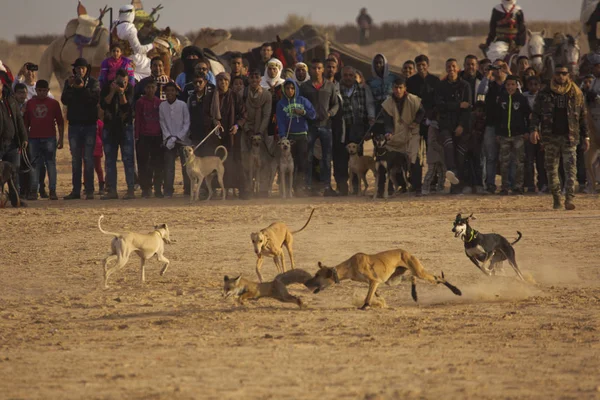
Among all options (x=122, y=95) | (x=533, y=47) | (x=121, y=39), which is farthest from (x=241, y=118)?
(x=533, y=47)

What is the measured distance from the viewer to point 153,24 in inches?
928

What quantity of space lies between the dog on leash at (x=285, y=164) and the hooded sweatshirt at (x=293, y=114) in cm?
20

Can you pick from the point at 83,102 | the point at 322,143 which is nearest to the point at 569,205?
the point at 322,143

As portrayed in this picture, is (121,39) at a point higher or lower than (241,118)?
higher

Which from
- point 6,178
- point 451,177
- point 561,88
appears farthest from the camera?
point 6,178

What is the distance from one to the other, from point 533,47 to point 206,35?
8400mm

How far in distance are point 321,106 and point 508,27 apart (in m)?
7.60

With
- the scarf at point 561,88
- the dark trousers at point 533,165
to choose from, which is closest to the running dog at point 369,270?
the scarf at point 561,88

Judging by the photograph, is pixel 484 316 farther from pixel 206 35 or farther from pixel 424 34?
pixel 424 34

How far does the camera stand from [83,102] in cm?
1866

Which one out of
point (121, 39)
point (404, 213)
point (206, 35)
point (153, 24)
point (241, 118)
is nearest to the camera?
point (404, 213)

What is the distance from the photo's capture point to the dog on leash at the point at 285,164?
18.2 m

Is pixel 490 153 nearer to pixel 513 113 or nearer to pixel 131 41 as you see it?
pixel 513 113

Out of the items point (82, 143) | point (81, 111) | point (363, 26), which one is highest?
point (363, 26)
